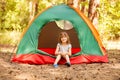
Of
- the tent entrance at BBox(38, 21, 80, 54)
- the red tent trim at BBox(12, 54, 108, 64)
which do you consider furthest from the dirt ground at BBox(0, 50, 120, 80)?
the tent entrance at BBox(38, 21, 80, 54)

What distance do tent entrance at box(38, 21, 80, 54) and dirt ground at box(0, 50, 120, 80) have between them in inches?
57.1

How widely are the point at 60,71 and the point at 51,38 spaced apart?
107 inches

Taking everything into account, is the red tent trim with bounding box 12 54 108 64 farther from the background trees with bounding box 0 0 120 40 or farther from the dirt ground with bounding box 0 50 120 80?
the background trees with bounding box 0 0 120 40

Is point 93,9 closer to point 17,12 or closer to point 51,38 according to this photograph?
point 51,38

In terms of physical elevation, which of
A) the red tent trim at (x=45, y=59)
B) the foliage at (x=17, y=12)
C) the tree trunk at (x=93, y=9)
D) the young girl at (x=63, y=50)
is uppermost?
the tree trunk at (x=93, y=9)

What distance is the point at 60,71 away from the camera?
23.1ft

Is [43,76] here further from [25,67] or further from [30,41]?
[30,41]

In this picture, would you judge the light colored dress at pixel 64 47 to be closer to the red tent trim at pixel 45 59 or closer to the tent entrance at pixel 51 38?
the red tent trim at pixel 45 59

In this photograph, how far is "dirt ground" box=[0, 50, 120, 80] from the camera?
6335mm

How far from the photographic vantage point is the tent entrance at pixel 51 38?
30.5 feet

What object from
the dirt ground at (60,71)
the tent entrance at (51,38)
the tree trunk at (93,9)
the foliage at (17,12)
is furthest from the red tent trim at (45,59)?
the foliage at (17,12)

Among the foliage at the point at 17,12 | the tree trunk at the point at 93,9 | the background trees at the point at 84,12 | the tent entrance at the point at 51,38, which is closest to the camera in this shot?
the tent entrance at the point at 51,38

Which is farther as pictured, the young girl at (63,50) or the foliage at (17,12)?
the foliage at (17,12)

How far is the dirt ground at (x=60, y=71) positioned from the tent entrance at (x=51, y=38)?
1451mm
